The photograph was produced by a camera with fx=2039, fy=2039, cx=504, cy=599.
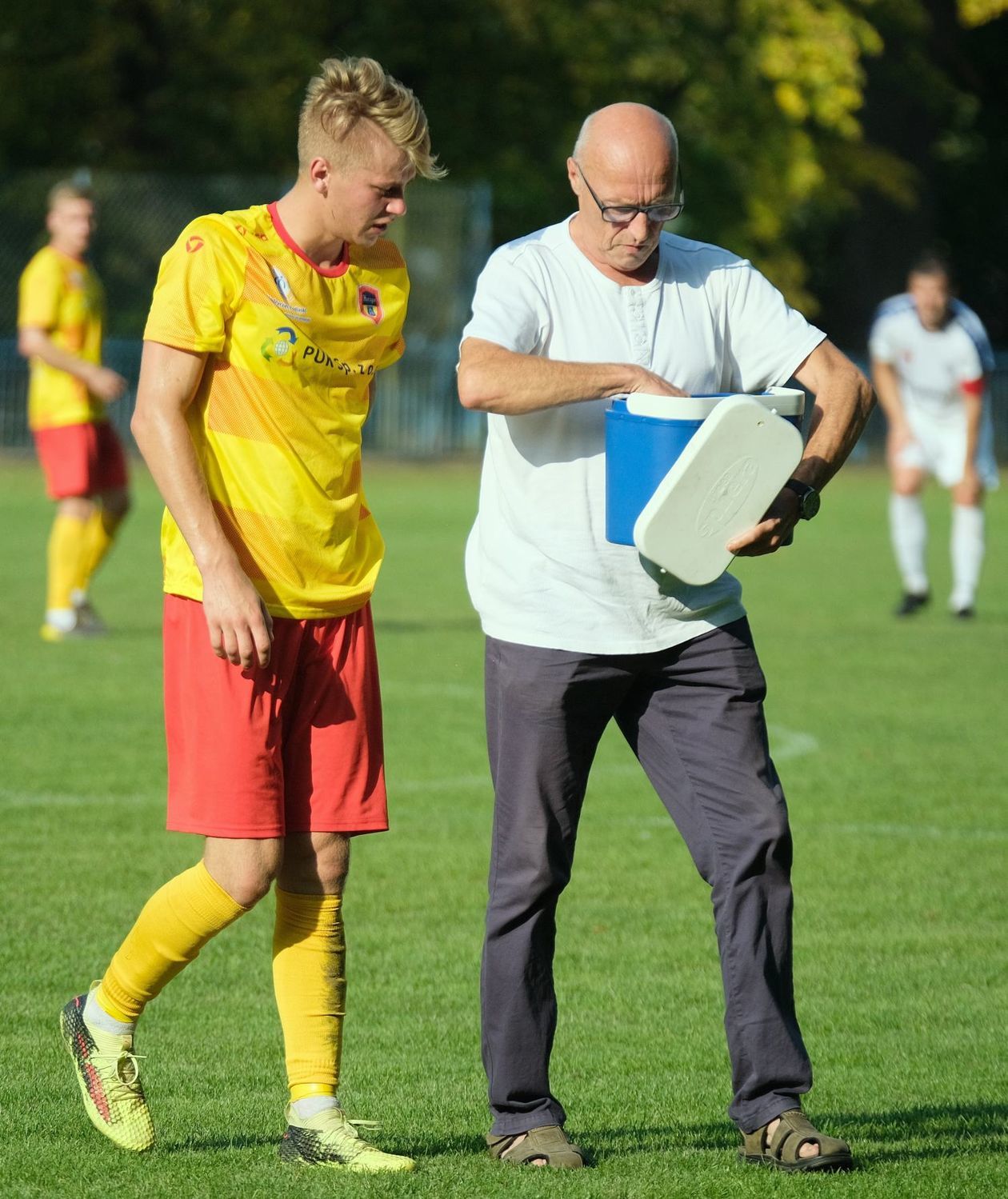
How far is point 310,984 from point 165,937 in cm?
33

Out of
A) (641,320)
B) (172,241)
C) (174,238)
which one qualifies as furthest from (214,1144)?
(174,238)

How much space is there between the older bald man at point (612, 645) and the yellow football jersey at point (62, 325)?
28.4 ft

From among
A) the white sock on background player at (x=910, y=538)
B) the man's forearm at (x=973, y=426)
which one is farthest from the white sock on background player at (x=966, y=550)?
the man's forearm at (x=973, y=426)

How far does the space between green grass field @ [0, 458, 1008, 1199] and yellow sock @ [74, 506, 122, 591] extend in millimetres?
786

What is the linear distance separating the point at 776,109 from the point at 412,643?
22435 millimetres

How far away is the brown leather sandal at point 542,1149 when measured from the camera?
4.23 m

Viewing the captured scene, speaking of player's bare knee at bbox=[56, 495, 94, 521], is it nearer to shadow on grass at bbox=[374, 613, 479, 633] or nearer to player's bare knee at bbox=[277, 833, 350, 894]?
shadow on grass at bbox=[374, 613, 479, 633]

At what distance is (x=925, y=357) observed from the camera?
1546 centimetres

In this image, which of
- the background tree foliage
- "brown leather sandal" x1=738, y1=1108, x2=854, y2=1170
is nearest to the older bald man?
"brown leather sandal" x1=738, y1=1108, x2=854, y2=1170

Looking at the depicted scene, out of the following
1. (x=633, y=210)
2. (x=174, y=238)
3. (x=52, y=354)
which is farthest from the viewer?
(x=174, y=238)

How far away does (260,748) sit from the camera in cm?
416

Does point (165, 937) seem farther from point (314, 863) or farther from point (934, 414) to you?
point (934, 414)

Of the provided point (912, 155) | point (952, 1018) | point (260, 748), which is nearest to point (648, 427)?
point (260, 748)

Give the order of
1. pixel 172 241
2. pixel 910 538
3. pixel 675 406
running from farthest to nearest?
pixel 172 241 → pixel 910 538 → pixel 675 406
